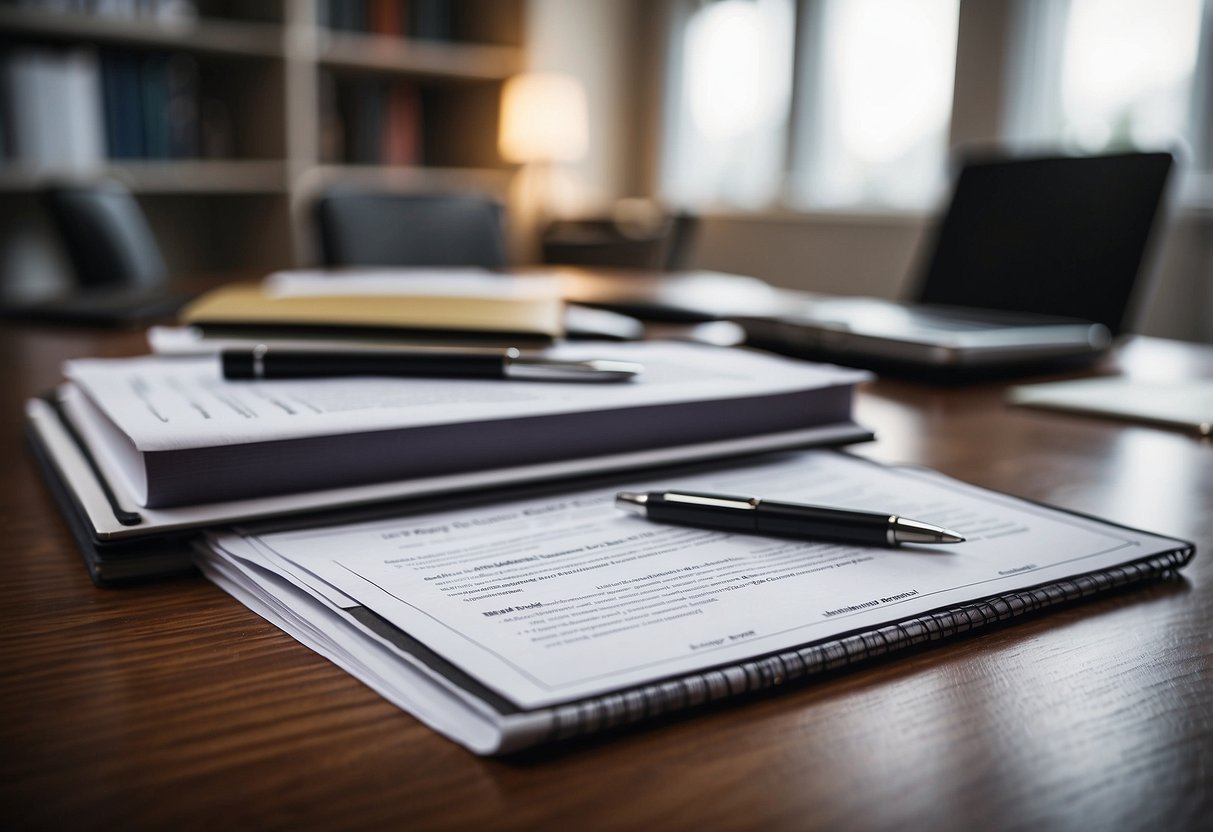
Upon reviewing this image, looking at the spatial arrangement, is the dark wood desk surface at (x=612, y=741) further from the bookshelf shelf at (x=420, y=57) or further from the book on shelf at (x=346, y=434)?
the bookshelf shelf at (x=420, y=57)

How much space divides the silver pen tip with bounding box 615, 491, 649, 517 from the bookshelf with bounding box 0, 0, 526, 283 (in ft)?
8.79

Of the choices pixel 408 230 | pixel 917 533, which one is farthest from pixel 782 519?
pixel 408 230

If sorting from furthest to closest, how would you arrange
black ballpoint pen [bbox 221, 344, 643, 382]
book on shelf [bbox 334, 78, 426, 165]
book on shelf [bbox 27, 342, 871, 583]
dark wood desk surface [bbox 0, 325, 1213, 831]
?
book on shelf [bbox 334, 78, 426, 165], black ballpoint pen [bbox 221, 344, 643, 382], book on shelf [bbox 27, 342, 871, 583], dark wood desk surface [bbox 0, 325, 1213, 831]

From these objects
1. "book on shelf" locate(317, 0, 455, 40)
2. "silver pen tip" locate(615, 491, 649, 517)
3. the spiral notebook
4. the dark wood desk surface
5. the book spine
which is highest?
"book on shelf" locate(317, 0, 455, 40)

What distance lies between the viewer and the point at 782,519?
39cm

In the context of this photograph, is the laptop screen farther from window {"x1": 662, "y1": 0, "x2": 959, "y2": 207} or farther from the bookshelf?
the bookshelf

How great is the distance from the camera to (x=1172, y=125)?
2617 mm

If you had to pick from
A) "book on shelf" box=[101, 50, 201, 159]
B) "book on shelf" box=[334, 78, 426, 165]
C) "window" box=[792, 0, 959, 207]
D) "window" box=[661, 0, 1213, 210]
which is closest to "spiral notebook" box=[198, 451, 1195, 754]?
"window" box=[661, 0, 1213, 210]

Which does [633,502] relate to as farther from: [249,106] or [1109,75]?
[249,106]

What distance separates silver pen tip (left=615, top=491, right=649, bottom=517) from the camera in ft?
1.34

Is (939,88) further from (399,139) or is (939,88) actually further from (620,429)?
(620,429)

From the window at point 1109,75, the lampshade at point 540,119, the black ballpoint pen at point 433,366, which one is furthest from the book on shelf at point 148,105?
the black ballpoint pen at point 433,366

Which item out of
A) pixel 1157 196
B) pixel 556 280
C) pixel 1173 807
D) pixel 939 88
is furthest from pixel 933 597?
pixel 939 88

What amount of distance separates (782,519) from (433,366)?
232 mm
